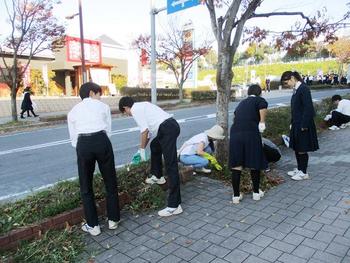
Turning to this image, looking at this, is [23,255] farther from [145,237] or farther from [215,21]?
[215,21]

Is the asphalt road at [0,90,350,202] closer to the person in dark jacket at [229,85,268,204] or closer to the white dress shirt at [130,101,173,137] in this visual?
the white dress shirt at [130,101,173,137]

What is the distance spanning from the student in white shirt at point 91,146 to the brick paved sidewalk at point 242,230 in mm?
286

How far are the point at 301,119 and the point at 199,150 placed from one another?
1.66 m

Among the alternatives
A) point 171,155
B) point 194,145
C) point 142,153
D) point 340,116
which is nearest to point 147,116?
point 171,155

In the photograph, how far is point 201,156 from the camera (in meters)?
5.43

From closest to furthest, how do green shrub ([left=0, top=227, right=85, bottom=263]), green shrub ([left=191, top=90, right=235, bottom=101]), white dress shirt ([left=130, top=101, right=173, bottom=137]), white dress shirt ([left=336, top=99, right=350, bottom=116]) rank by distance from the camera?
green shrub ([left=0, top=227, right=85, bottom=263])
white dress shirt ([left=130, top=101, right=173, bottom=137])
white dress shirt ([left=336, top=99, right=350, bottom=116])
green shrub ([left=191, top=90, right=235, bottom=101])

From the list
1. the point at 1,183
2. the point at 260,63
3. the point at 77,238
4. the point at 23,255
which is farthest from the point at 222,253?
the point at 260,63

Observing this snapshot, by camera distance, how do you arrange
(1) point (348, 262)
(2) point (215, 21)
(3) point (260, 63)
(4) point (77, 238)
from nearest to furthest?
(1) point (348, 262)
(4) point (77, 238)
(2) point (215, 21)
(3) point (260, 63)

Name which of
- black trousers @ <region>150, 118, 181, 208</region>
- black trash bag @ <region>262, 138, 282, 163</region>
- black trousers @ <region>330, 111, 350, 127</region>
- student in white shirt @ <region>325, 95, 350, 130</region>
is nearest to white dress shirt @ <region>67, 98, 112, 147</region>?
black trousers @ <region>150, 118, 181, 208</region>

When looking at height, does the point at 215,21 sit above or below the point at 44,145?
above

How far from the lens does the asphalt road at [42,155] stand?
606 centimetres

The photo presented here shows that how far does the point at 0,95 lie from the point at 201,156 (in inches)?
957

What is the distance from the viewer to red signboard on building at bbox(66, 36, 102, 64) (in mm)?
26789

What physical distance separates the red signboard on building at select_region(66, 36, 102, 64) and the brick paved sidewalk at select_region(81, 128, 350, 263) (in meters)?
24.6
